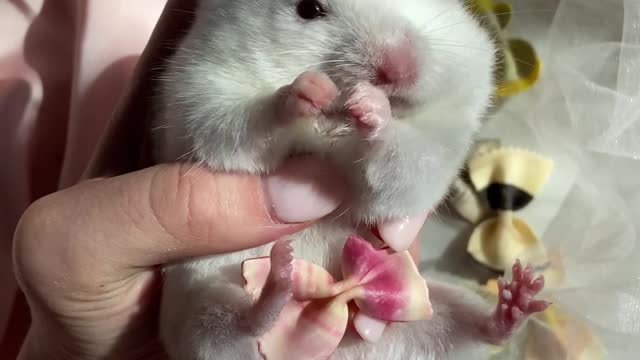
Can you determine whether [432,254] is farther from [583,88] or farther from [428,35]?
[428,35]

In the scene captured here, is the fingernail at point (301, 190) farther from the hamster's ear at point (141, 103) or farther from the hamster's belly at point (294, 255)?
the hamster's ear at point (141, 103)

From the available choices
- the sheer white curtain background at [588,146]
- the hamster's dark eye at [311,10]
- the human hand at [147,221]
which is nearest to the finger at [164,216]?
the human hand at [147,221]

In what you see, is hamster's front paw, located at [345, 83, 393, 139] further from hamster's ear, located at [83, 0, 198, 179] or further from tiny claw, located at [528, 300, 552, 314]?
hamster's ear, located at [83, 0, 198, 179]

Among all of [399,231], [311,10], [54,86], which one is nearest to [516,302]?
[399,231]

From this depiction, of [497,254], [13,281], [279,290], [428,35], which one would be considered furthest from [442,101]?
[13,281]

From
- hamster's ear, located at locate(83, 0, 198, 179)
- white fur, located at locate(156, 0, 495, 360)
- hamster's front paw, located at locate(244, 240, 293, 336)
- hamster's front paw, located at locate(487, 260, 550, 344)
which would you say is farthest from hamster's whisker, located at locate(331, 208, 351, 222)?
hamster's ear, located at locate(83, 0, 198, 179)

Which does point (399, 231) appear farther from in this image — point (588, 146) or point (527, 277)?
point (588, 146)
